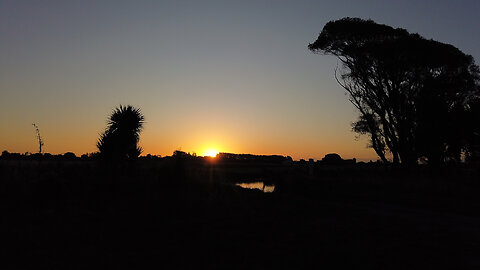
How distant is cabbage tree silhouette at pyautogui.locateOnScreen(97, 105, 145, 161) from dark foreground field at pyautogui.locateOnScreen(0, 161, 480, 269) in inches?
388

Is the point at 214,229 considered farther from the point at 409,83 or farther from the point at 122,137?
the point at 409,83

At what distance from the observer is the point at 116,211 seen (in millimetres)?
14578

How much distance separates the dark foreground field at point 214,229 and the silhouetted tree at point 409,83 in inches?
687

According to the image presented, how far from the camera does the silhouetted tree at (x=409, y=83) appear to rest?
38562 millimetres

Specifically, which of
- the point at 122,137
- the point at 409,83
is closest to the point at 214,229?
the point at 122,137

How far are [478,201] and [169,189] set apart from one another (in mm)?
14582

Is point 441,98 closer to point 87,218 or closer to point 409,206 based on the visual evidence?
point 409,206

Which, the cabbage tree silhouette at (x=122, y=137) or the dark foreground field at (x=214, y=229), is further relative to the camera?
the cabbage tree silhouette at (x=122, y=137)

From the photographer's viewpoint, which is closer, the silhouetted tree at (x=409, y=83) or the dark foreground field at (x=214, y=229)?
the dark foreground field at (x=214, y=229)

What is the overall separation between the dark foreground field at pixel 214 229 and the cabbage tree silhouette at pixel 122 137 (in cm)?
986

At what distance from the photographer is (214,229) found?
479 inches

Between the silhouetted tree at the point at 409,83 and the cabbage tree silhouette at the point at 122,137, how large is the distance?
Result: 60.9ft

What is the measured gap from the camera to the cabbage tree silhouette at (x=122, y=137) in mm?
32281

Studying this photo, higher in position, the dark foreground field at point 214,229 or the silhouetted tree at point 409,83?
the silhouetted tree at point 409,83
